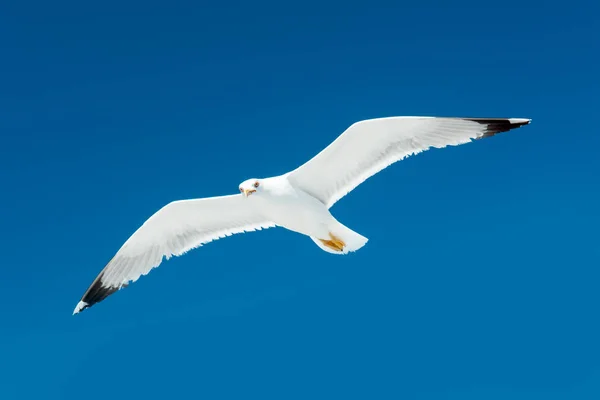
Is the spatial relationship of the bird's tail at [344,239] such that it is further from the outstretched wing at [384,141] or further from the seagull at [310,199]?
the outstretched wing at [384,141]

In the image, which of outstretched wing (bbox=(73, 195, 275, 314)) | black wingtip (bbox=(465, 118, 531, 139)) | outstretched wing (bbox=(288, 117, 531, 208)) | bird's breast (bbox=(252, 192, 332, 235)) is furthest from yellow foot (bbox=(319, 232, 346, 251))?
black wingtip (bbox=(465, 118, 531, 139))

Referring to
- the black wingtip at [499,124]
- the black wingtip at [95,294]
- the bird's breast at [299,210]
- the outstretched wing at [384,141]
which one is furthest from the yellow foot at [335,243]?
the black wingtip at [95,294]

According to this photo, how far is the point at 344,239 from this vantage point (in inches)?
334

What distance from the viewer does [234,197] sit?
888 centimetres

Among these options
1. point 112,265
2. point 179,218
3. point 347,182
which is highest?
point 347,182

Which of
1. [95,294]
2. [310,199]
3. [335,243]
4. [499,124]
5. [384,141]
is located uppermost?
[499,124]

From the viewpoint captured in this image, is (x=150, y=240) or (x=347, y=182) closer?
(x=347, y=182)

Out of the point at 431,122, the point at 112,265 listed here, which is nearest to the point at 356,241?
the point at 431,122

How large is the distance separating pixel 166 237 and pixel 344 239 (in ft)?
8.54

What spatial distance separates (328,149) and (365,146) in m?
0.49

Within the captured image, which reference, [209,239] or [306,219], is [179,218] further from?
[306,219]

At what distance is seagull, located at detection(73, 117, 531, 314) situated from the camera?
830 cm

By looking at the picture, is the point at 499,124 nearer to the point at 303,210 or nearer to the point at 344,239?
the point at 344,239

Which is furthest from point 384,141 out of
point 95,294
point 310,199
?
point 95,294
